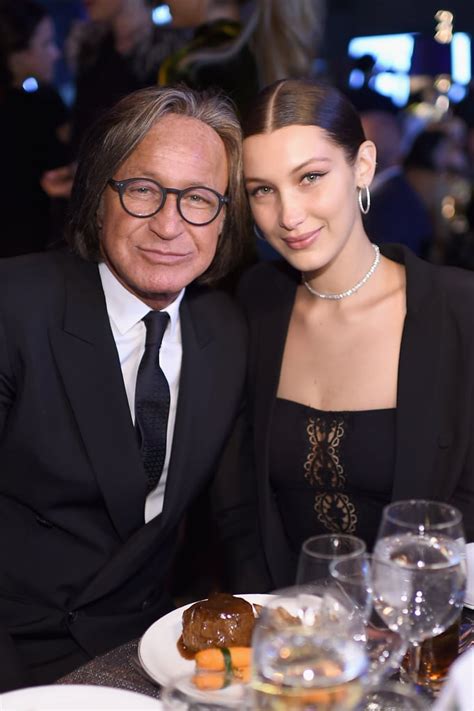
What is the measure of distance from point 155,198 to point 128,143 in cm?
13

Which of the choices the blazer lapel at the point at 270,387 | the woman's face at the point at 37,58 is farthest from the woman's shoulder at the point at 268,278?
the woman's face at the point at 37,58

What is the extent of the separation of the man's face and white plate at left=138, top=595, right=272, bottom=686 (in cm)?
81

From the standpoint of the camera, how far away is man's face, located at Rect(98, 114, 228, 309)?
209 centimetres

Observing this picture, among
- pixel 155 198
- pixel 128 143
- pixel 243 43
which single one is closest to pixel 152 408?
pixel 155 198

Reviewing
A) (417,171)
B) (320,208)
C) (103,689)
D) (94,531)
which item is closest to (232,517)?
(94,531)

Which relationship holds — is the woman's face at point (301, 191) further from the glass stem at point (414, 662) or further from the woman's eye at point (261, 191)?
the glass stem at point (414, 662)

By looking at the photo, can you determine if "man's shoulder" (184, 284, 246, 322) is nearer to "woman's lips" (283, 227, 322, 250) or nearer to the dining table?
"woman's lips" (283, 227, 322, 250)

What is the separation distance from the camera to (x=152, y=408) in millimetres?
2109

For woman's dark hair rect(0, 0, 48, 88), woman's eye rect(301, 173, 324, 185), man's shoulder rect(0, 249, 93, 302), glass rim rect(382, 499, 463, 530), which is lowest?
glass rim rect(382, 499, 463, 530)

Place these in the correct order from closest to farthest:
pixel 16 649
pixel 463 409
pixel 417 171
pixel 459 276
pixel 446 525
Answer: pixel 446 525 → pixel 16 649 → pixel 463 409 → pixel 459 276 → pixel 417 171

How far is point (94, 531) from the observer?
6.66 feet

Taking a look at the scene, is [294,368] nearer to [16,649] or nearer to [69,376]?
[69,376]

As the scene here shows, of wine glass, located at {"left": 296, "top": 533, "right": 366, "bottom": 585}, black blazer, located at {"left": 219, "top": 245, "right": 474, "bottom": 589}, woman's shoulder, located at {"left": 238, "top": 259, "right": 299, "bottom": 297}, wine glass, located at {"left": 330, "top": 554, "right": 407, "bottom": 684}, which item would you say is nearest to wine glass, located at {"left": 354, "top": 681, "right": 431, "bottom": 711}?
wine glass, located at {"left": 330, "top": 554, "right": 407, "bottom": 684}

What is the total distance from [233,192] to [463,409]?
2.31 ft
